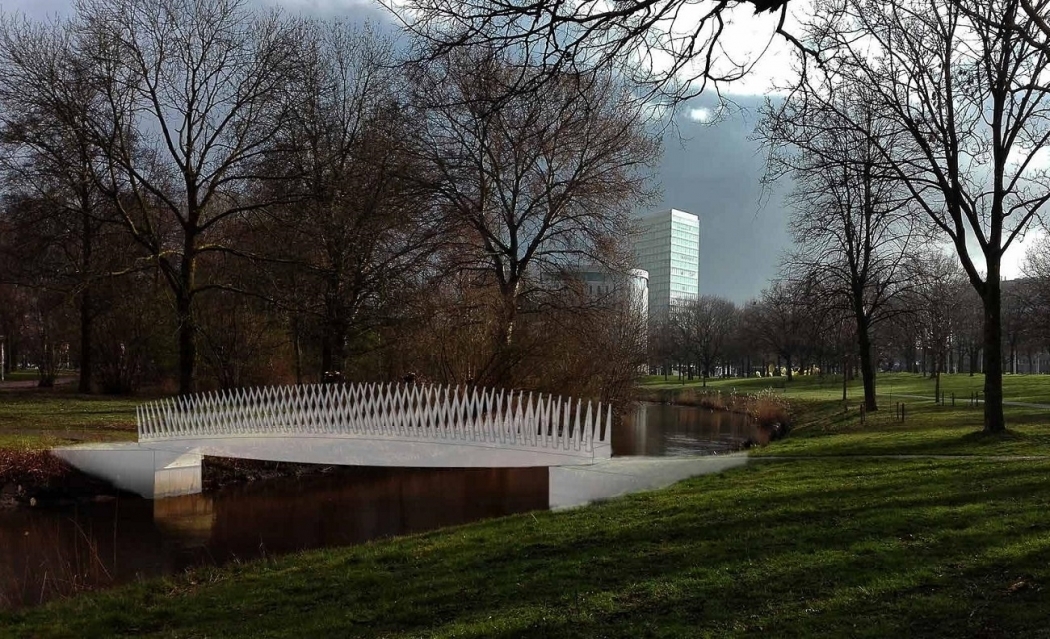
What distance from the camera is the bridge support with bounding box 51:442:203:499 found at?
620 inches

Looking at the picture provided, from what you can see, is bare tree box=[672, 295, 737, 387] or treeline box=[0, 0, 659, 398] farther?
bare tree box=[672, 295, 737, 387]

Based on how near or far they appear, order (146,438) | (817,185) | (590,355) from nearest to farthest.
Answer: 1. (146,438)
2. (817,185)
3. (590,355)

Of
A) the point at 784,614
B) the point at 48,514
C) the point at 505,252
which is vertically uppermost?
the point at 505,252

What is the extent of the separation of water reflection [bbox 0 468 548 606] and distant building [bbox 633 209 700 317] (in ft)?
92.6

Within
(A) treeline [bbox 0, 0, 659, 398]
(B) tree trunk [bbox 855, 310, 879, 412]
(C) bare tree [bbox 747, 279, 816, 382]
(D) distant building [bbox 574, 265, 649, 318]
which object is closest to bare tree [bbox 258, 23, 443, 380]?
(A) treeline [bbox 0, 0, 659, 398]

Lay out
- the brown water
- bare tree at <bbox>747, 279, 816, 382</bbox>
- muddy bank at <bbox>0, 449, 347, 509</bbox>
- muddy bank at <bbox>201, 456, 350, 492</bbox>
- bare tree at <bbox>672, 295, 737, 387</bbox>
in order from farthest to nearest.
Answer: bare tree at <bbox>672, 295, 737, 387</bbox>
bare tree at <bbox>747, 279, 816, 382</bbox>
muddy bank at <bbox>201, 456, 350, 492</bbox>
muddy bank at <bbox>0, 449, 347, 509</bbox>
the brown water

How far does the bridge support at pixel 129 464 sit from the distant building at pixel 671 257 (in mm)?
31043

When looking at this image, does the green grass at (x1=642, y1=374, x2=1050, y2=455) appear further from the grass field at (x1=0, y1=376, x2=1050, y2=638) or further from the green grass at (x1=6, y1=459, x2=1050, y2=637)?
the green grass at (x1=6, y1=459, x2=1050, y2=637)

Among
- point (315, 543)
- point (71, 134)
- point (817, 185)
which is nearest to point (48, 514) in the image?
point (315, 543)

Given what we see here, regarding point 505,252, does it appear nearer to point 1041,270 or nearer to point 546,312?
point 546,312

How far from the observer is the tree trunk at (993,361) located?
1414cm

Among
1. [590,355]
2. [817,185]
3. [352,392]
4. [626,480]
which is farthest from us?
[590,355]

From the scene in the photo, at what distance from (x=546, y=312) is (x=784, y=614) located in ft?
54.6

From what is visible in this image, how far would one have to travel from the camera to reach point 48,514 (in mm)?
14367
